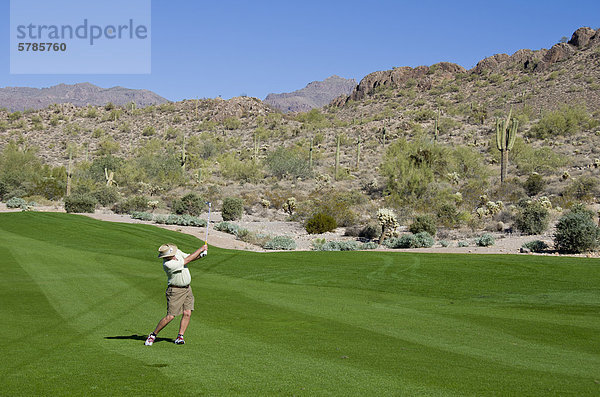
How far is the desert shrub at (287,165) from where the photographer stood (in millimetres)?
59000

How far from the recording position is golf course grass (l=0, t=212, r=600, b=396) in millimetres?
6820

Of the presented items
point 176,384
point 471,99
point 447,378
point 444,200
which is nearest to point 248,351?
point 176,384

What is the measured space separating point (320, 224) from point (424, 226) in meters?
6.78

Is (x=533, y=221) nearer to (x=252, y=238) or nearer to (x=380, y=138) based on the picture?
(x=252, y=238)

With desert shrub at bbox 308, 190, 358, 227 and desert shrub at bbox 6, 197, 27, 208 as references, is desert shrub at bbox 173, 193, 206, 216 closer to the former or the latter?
desert shrub at bbox 308, 190, 358, 227

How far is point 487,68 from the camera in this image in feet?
331

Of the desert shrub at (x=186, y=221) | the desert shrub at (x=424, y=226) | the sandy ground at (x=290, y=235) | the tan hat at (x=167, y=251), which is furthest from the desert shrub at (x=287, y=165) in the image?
the tan hat at (x=167, y=251)

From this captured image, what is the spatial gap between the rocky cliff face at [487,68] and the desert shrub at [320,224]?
224 ft

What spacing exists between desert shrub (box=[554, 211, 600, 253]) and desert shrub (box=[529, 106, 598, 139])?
4470 cm

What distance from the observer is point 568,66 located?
85.7 m

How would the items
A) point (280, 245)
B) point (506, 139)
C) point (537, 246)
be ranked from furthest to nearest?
1. point (506, 139)
2. point (280, 245)
3. point (537, 246)

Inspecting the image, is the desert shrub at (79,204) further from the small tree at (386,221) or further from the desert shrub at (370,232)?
the small tree at (386,221)

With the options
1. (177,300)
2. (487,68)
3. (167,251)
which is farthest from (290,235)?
(487,68)

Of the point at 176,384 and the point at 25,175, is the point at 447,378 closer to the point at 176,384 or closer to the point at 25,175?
the point at 176,384
